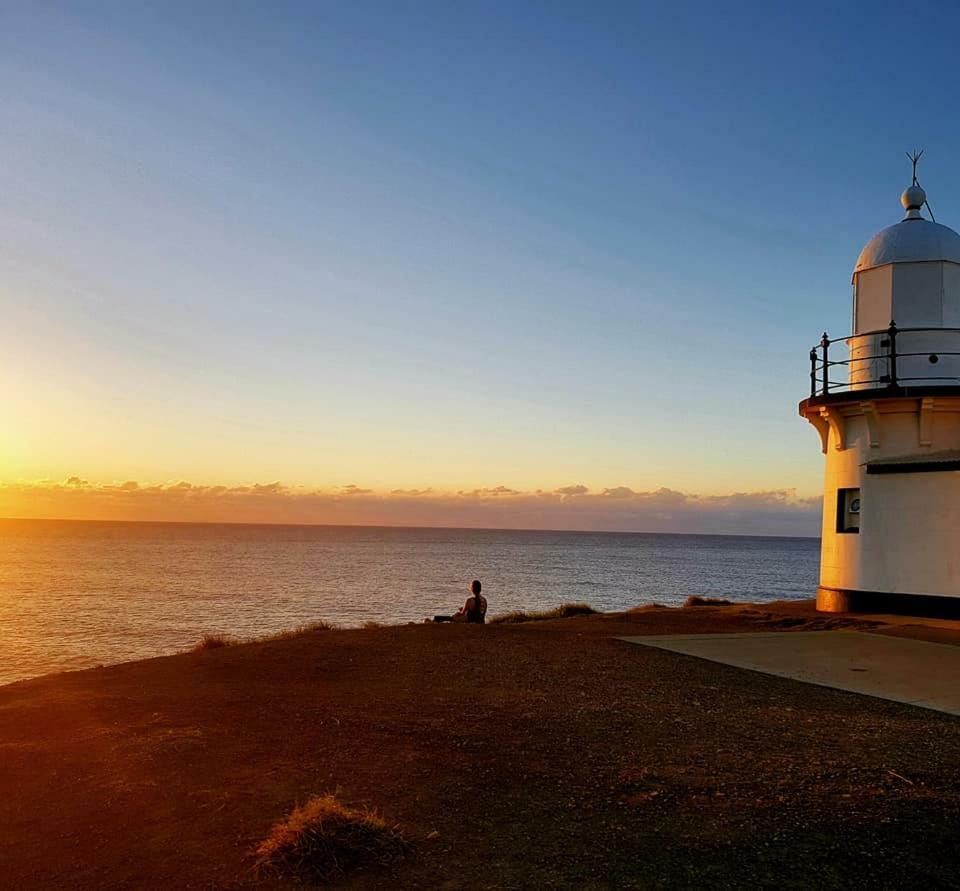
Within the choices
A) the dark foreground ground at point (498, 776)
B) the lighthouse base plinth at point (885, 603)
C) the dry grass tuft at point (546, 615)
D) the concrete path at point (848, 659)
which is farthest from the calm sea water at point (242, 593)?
the lighthouse base plinth at point (885, 603)

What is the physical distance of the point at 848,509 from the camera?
18250 millimetres

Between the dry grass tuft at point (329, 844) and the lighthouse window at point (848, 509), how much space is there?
1575cm

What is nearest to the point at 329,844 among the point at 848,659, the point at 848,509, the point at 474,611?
the point at 848,659

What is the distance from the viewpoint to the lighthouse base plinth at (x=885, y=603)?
1605 cm

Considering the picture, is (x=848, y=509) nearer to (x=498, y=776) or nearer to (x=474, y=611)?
(x=474, y=611)

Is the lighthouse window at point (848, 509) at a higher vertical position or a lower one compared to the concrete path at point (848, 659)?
higher

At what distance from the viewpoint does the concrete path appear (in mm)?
9320

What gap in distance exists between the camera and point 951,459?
16.3 m

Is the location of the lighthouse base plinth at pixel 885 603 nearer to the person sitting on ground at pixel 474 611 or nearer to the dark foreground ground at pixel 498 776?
the person sitting on ground at pixel 474 611

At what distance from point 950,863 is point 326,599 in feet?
139

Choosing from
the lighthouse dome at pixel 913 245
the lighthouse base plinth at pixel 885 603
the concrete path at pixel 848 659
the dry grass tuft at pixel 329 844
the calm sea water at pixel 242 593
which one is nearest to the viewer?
the dry grass tuft at pixel 329 844

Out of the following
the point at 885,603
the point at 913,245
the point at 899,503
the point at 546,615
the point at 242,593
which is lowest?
the point at 242,593

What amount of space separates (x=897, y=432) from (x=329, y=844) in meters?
16.0

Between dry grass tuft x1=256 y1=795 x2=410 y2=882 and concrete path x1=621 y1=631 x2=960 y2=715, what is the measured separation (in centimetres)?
611
